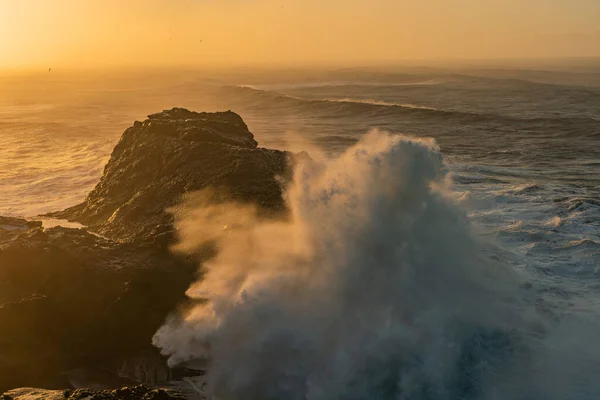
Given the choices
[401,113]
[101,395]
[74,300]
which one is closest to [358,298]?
[101,395]

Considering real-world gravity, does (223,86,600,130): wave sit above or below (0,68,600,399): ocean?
above

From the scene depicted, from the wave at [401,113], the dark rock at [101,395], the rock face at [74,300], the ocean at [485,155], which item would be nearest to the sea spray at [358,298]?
the rock face at [74,300]

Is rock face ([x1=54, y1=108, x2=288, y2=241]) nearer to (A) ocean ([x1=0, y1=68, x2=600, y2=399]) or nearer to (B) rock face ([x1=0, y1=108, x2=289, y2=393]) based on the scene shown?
(B) rock face ([x1=0, y1=108, x2=289, y2=393])

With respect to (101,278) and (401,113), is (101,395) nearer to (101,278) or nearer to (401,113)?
(101,278)

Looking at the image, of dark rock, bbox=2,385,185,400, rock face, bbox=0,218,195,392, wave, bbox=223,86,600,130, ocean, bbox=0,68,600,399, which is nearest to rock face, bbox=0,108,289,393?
rock face, bbox=0,218,195,392

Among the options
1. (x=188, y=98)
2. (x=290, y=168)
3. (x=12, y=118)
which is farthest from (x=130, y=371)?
(x=188, y=98)

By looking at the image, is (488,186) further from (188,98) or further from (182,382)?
(188,98)
